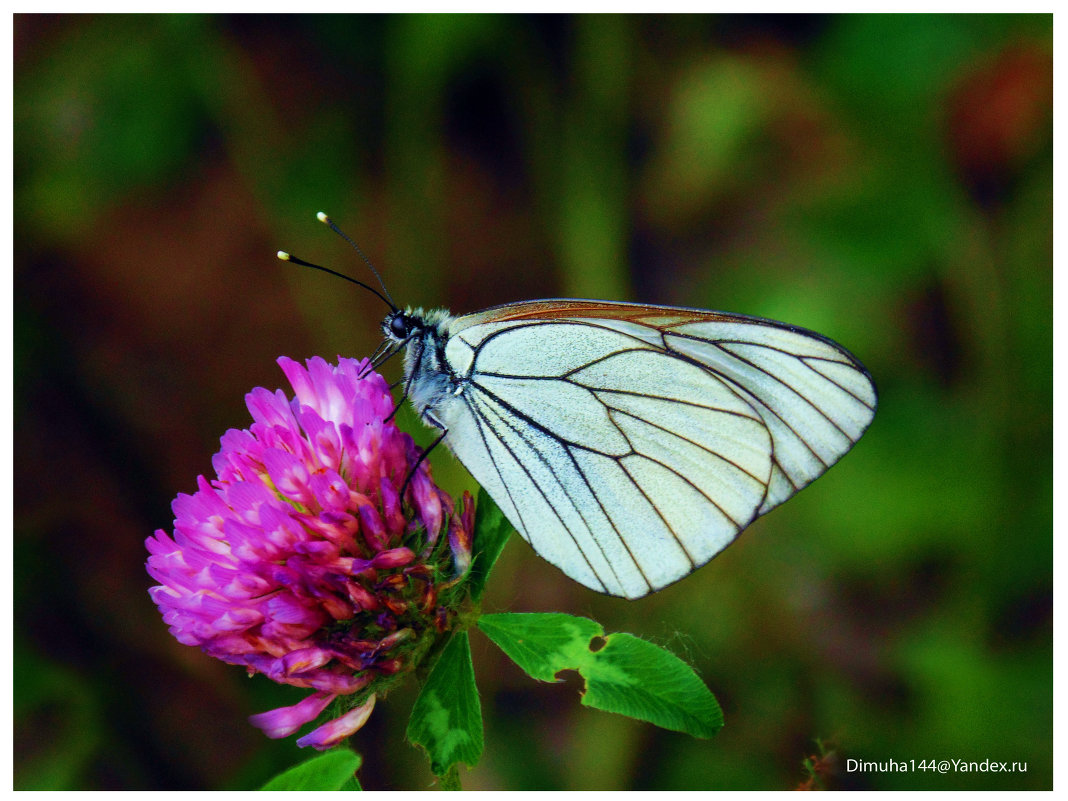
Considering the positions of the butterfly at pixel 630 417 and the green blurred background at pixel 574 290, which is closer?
the butterfly at pixel 630 417

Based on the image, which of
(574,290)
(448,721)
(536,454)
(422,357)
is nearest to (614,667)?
(448,721)

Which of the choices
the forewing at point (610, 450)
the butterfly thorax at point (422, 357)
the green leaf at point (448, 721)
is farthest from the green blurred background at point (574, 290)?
the butterfly thorax at point (422, 357)

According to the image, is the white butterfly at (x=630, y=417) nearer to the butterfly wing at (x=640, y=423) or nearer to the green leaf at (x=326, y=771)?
the butterfly wing at (x=640, y=423)

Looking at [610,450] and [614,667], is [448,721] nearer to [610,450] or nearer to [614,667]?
[614,667]

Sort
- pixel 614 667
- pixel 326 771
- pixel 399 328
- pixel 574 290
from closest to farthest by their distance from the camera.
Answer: pixel 326 771 < pixel 614 667 < pixel 399 328 < pixel 574 290

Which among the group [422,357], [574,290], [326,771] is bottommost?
[326,771]

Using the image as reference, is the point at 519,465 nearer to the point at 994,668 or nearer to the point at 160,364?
Result: the point at 994,668
